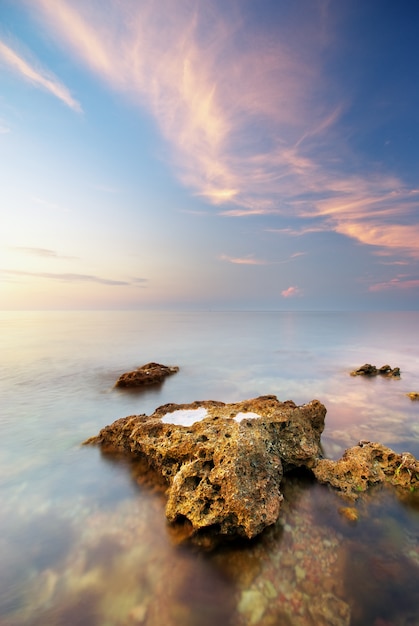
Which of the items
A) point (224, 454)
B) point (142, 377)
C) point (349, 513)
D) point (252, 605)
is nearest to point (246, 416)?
point (224, 454)

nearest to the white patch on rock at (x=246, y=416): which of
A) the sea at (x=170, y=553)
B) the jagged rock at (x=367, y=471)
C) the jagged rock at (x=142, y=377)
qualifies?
the sea at (x=170, y=553)

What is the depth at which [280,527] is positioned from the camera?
190 inches

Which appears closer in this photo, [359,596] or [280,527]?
[359,596]

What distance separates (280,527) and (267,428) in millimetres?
1864

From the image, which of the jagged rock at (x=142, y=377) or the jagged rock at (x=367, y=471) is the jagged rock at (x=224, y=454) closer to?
the jagged rock at (x=367, y=471)

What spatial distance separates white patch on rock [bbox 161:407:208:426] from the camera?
7.01 metres

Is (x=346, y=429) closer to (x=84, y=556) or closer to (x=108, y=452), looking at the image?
(x=108, y=452)

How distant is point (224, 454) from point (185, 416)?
95.1 inches

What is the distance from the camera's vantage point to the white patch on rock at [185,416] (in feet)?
23.0

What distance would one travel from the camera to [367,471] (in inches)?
237

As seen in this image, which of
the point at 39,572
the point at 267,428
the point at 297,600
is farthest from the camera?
the point at 267,428

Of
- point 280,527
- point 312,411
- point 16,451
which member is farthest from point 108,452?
point 312,411

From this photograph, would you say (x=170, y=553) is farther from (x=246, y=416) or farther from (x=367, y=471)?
(x=367, y=471)

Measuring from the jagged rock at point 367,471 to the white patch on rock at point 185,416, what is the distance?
2.70 m
